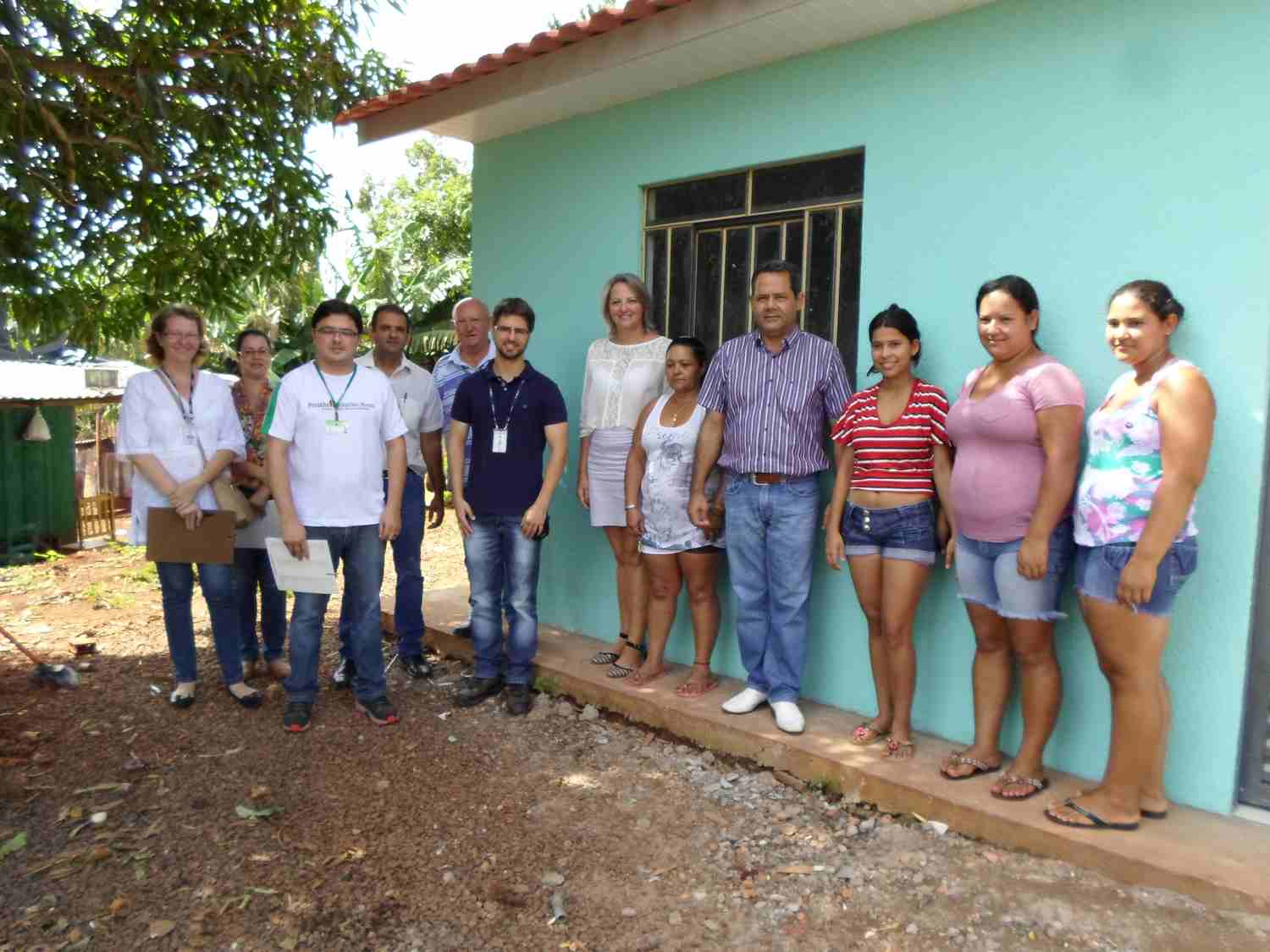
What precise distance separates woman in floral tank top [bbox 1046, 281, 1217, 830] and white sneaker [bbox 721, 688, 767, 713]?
4.53 ft

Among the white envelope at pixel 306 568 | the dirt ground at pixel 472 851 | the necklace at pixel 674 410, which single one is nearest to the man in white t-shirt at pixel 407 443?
the dirt ground at pixel 472 851

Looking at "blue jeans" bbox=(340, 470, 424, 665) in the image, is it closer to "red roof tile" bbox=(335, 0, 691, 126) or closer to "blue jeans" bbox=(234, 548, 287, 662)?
"blue jeans" bbox=(234, 548, 287, 662)

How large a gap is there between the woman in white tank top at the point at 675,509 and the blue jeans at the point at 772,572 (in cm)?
21

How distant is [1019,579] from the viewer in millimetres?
3301

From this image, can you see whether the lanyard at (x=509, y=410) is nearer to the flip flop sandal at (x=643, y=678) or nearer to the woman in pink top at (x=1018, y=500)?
the flip flop sandal at (x=643, y=678)

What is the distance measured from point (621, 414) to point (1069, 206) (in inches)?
85.5

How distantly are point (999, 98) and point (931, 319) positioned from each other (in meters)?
0.89

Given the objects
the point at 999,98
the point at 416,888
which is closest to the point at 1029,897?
the point at 416,888

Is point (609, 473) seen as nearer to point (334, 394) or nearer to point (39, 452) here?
Result: point (334, 394)

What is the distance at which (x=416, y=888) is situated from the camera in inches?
123

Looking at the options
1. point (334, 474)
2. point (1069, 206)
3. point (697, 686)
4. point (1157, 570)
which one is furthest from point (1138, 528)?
point (334, 474)

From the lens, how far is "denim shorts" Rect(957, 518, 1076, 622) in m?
3.30

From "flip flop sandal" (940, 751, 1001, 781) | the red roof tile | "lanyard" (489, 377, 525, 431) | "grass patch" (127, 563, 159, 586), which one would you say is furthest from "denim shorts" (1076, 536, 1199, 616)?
"grass patch" (127, 563, 159, 586)

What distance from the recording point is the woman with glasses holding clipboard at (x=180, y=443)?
441 centimetres
